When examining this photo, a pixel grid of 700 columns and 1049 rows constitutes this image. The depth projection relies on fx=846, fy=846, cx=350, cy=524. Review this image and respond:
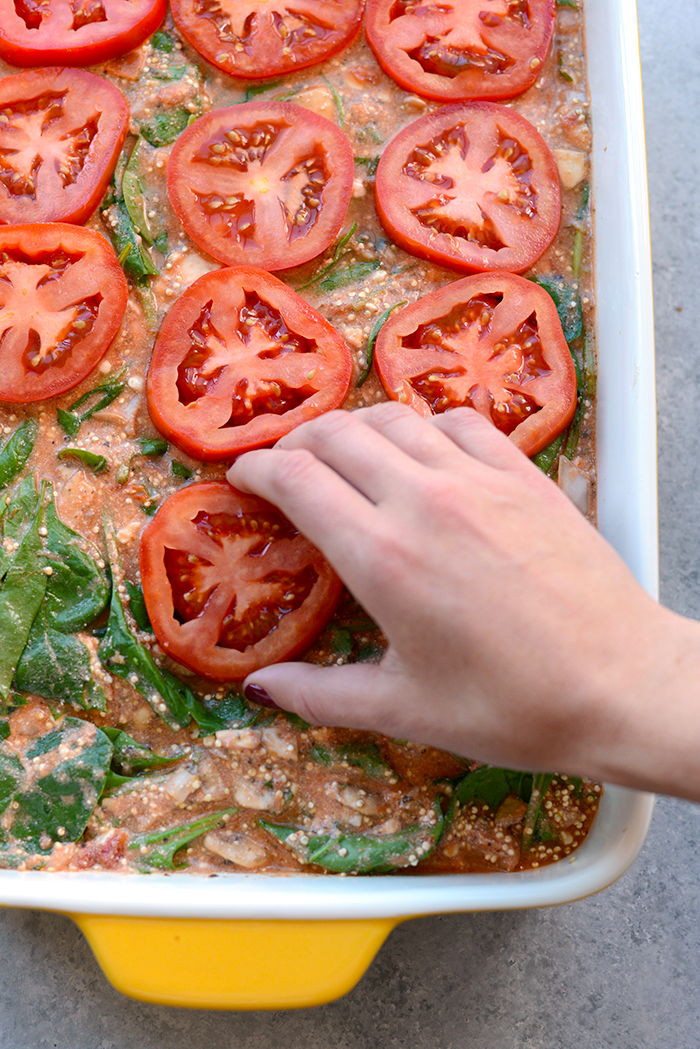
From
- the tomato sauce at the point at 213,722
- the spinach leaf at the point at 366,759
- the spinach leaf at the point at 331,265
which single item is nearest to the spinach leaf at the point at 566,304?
the tomato sauce at the point at 213,722

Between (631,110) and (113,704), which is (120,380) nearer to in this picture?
(113,704)

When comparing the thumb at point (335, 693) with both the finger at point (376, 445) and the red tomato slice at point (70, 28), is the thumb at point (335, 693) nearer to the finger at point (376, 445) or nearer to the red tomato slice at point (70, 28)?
the finger at point (376, 445)

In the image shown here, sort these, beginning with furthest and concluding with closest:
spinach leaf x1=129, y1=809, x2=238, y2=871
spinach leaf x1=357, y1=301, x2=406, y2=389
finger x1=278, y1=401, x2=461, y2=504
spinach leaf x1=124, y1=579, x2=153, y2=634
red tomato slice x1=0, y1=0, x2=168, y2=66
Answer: red tomato slice x1=0, y1=0, x2=168, y2=66, spinach leaf x1=357, y1=301, x2=406, y2=389, spinach leaf x1=124, y1=579, x2=153, y2=634, spinach leaf x1=129, y1=809, x2=238, y2=871, finger x1=278, y1=401, x2=461, y2=504

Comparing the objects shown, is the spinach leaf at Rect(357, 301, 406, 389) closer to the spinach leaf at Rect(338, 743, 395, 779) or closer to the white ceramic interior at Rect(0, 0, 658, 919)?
the white ceramic interior at Rect(0, 0, 658, 919)

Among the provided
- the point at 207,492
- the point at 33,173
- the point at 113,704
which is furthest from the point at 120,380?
the point at 113,704

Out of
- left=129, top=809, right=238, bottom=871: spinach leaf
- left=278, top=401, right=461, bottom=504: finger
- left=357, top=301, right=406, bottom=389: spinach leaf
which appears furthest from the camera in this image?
left=357, top=301, right=406, bottom=389: spinach leaf

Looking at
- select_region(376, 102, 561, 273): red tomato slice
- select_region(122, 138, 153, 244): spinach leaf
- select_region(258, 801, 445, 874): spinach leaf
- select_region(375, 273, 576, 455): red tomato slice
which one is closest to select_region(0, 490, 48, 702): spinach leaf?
select_region(258, 801, 445, 874): spinach leaf

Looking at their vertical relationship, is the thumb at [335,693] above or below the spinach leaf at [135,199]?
below
